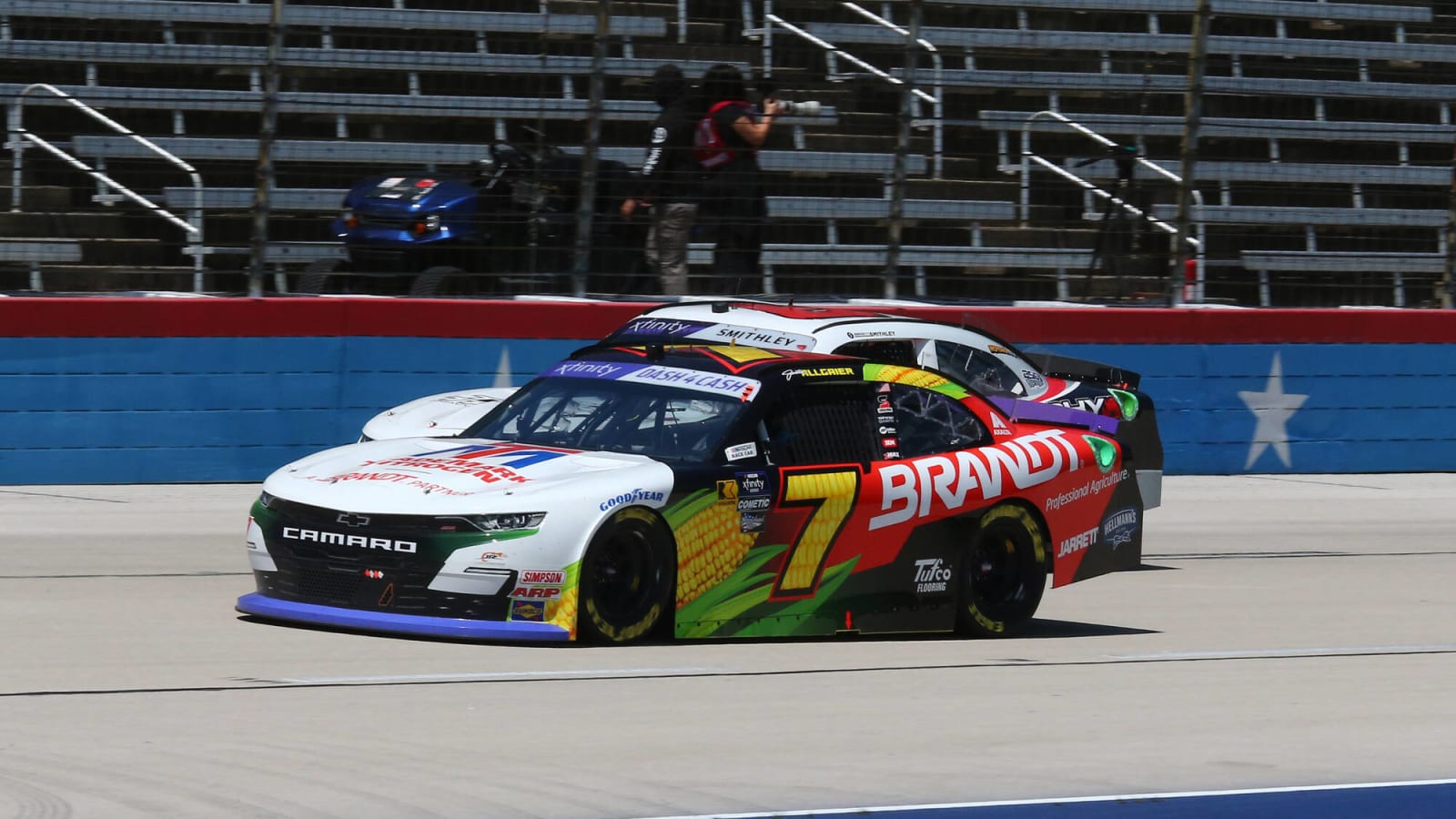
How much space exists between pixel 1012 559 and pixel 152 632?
12.6 feet

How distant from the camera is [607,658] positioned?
7711mm

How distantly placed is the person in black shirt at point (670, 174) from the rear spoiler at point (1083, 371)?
10.9ft

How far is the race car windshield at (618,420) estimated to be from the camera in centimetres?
848

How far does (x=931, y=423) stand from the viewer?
9.27 metres

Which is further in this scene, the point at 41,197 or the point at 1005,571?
the point at 41,197

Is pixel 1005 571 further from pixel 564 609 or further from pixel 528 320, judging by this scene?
pixel 528 320

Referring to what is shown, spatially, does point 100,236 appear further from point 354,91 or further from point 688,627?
point 688,627

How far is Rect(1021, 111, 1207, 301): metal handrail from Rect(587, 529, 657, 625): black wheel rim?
8456 mm

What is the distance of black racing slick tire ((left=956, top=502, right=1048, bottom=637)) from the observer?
30.4ft

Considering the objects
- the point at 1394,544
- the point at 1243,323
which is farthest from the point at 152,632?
the point at 1243,323

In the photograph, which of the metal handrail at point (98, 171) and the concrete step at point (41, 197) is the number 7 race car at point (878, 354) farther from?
the concrete step at point (41, 197)

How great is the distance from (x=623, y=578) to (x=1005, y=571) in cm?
224

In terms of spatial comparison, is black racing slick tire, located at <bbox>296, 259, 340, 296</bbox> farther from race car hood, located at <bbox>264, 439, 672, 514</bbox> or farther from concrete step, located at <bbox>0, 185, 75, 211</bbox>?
race car hood, located at <bbox>264, 439, 672, 514</bbox>

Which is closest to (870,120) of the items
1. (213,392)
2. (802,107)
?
(802,107)
